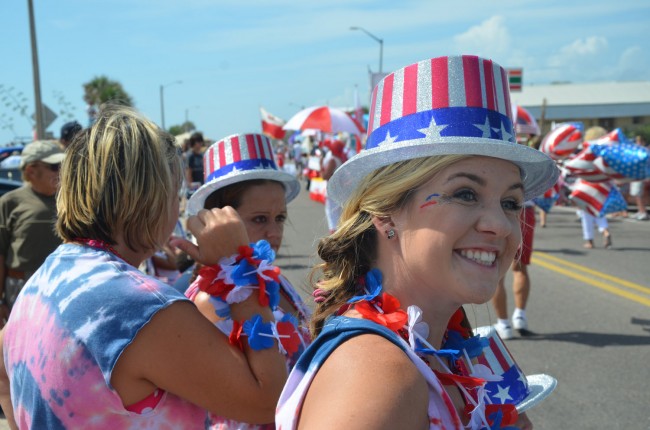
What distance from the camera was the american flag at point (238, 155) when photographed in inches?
142

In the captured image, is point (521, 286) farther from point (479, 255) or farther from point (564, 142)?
point (479, 255)

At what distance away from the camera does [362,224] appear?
1.80m

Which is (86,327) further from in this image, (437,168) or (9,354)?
(437,168)

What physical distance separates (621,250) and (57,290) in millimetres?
11607

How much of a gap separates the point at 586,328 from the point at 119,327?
6.13 meters

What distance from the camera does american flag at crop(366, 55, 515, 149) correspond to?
5.43 ft

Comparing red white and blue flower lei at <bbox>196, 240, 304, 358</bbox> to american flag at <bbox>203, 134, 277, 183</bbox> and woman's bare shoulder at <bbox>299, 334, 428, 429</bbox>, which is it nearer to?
woman's bare shoulder at <bbox>299, 334, 428, 429</bbox>

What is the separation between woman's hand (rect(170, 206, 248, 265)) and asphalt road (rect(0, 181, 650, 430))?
255 millimetres

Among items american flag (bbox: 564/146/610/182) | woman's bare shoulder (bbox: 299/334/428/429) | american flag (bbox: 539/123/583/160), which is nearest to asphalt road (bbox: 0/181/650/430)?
woman's bare shoulder (bbox: 299/334/428/429)

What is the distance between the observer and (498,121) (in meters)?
1.70

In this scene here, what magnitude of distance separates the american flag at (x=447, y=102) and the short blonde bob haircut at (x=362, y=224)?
7 centimetres

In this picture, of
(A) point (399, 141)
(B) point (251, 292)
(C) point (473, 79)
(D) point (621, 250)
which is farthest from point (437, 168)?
(D) point (621, 250)

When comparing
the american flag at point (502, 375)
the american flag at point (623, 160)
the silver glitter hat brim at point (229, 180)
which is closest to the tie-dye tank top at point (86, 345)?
the american flag at point (502, 375)

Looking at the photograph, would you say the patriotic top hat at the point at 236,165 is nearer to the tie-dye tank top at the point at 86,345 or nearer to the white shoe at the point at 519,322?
the tie-dye tank top at the point at 86,345
